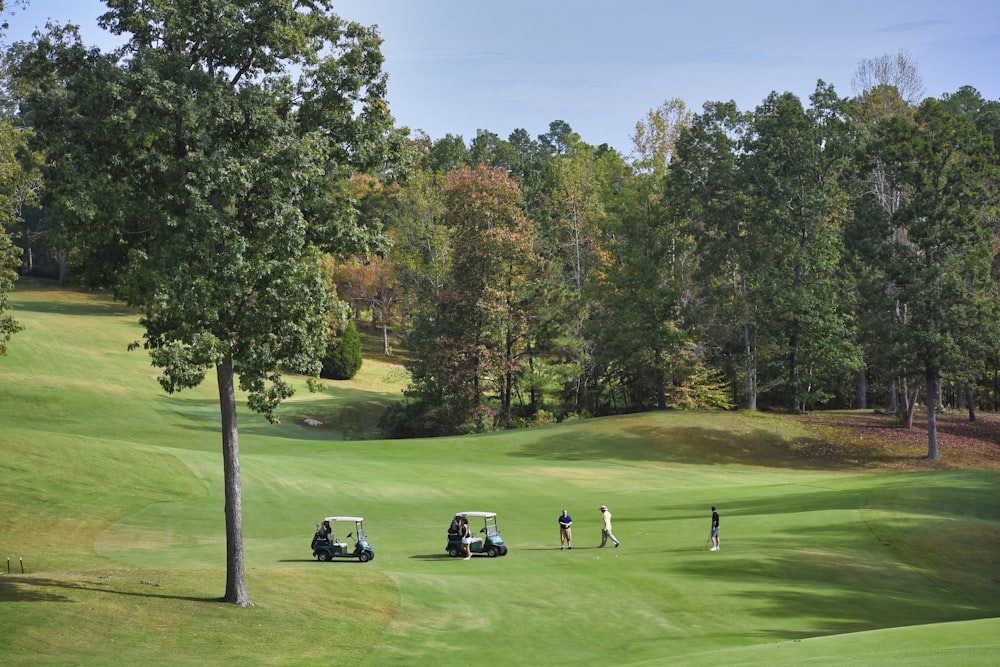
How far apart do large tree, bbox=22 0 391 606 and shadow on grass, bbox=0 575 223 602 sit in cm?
176

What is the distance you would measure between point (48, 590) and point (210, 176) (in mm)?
10265

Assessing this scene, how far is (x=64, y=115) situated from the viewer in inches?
872

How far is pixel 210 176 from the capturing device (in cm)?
2170

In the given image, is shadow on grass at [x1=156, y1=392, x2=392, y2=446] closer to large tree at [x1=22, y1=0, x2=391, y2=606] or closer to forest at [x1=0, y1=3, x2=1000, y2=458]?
forest at [x1=0, y1=3, x2=1000, y2=458]

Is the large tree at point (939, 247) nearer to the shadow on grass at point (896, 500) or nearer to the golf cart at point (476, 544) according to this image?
the shadow on grass at point (896, 500)

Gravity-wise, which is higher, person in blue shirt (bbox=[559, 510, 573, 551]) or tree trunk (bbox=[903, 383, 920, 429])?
tree trunk (bbox=[903, 383, 920, 429])

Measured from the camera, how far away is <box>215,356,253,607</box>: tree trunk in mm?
23531

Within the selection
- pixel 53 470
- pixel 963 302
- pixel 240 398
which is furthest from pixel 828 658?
pixel 240 398

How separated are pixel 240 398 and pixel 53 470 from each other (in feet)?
134

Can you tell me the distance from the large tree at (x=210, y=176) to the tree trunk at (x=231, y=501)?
0.12ft

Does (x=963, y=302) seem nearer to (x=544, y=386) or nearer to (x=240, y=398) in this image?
(x=544, y=386)

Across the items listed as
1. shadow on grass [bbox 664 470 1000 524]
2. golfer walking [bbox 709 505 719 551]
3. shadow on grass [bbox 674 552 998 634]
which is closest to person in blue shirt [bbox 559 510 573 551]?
shadow on grass [bbox 674 552 998 634]

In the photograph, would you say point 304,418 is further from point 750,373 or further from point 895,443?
point 895,443

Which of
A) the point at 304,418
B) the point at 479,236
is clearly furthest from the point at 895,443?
the point at 304,418
